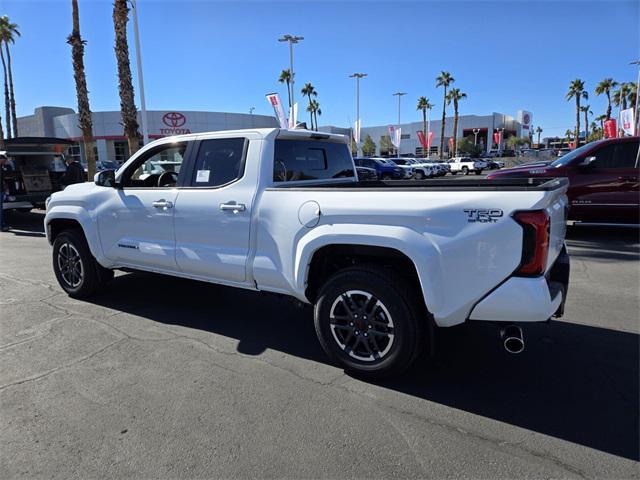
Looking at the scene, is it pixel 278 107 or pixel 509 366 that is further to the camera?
pixel 278 107

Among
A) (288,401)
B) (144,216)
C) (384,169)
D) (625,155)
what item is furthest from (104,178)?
(384,169)

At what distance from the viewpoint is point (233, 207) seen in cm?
392

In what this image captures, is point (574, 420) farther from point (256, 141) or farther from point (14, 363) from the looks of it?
point (14, 363)

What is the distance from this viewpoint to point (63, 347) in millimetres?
4141

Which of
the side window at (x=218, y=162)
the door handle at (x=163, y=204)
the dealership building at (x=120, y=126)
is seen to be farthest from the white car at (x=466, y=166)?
the door handle at (x=163, y=204)

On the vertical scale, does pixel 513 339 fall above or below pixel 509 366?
above

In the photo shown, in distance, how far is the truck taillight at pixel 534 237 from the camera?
2.72 metres

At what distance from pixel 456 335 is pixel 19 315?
467 cm

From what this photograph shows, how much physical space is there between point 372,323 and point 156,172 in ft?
11.5

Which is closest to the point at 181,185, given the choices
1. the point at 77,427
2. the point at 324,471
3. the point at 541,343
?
the point at 77,427

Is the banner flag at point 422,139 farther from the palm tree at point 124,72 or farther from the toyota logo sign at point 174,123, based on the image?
the palm tree at point 124,72

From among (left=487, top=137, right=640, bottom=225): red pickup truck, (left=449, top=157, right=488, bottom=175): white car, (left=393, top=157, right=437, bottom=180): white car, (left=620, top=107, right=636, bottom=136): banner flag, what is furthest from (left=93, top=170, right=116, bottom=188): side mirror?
(left=449, top=157, right=488, bottom=175): white car

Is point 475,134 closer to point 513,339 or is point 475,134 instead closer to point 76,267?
point 76,267

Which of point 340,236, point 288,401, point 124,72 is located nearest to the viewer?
point 288,401
